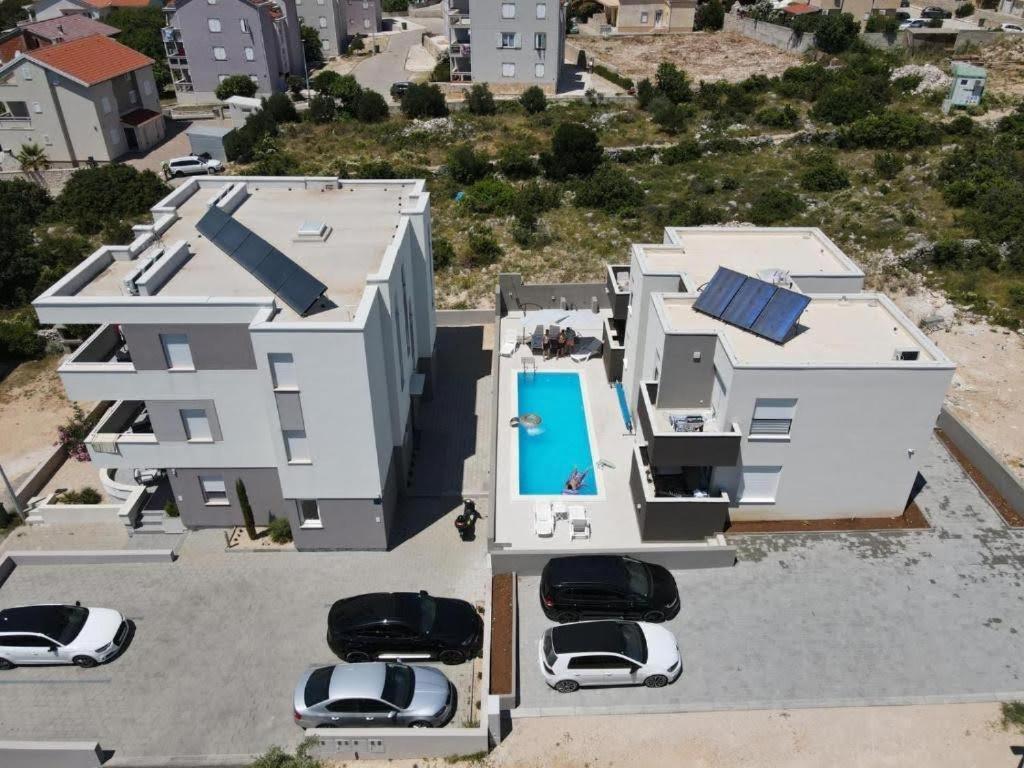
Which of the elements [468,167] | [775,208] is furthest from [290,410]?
[775,208]

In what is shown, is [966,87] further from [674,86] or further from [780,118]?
[674,86]

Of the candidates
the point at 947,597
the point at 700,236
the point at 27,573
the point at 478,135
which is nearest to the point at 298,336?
the point at 27,573

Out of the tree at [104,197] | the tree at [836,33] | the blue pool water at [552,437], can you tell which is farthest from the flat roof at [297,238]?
the tree at [836,33]

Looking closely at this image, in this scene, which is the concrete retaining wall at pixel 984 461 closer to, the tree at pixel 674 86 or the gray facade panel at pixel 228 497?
the gray facade panel at pixel 228 497

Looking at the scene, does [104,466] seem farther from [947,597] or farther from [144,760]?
[947,597]

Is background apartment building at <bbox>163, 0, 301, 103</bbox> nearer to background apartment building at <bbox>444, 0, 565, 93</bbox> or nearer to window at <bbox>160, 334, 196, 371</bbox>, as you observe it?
background apartment building at <bbox>444, 0, 565, 93</bbox>

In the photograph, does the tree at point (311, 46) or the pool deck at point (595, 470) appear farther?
the tree at point (311, 46)

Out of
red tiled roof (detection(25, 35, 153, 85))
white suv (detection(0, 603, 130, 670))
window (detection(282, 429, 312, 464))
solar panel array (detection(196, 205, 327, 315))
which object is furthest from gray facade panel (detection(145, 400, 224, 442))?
red tiled roof (detection(25, 35, 153, 85))
